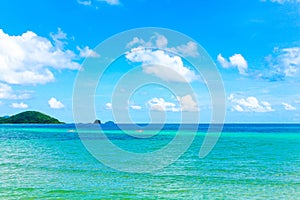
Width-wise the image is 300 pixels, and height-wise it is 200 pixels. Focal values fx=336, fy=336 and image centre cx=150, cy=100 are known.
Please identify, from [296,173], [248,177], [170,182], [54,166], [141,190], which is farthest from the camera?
[54,166]

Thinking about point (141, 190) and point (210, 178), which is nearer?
point (141, 190)

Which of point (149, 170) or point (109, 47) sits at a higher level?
point (109, 47)

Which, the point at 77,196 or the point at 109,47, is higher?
the point at 109,47

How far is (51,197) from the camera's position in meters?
21.7

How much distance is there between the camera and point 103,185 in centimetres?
2478

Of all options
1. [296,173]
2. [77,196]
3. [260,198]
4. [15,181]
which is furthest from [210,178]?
[15,181]

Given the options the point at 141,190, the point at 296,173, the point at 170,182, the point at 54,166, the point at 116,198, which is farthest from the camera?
the point at 54,166

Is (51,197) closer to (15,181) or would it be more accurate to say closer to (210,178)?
(15,181)

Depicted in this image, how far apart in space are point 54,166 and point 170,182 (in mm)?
13656

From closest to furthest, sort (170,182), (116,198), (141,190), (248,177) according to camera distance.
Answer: (116,198), (141,190), (170,182), (248,177)

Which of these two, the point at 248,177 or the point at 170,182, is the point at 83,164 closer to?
the point at 170,182

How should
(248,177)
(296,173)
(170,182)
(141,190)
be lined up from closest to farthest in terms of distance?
(141,190)
(170,182)
(248,177)
(296,173)

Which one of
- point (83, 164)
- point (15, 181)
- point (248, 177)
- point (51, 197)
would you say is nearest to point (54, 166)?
point (83, 164)

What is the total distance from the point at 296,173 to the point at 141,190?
1514 cm
